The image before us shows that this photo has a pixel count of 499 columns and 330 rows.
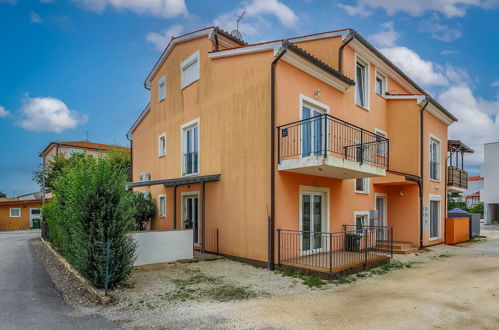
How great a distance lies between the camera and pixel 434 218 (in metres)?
15.8

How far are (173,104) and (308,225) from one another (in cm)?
838

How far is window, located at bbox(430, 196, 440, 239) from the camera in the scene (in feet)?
51.0

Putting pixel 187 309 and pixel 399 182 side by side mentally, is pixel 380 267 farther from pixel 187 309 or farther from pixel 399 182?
pixel 187 309

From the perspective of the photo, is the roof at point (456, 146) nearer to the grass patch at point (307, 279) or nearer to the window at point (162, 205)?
the grass patch at point (307, 279)

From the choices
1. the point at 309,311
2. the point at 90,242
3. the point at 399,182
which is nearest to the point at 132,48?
the point at 90,242

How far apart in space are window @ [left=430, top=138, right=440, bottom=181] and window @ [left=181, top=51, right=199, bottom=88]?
11.8 meters

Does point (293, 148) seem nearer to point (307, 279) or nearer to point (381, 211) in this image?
point (307, 279)

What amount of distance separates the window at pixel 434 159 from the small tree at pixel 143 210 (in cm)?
1380

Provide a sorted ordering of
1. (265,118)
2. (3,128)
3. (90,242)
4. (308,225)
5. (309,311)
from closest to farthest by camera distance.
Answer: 1. (309,311)
2. (90,242)
3. (265,118)
4. (308,225)
5. (3,128)

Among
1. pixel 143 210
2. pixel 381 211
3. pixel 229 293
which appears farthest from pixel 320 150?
pixel 143 210

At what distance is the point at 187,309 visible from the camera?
19.4ft

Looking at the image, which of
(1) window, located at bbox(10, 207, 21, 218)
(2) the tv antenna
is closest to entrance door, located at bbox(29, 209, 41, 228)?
(1) window, located at bbox(10, 207, 21, 218)

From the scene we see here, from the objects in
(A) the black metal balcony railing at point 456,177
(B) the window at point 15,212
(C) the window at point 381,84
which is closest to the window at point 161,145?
(C) the window at point 381,84

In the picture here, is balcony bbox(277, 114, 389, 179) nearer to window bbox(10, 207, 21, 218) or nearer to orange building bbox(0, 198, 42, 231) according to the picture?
orange building bbox(0, 198, 42, 231)
